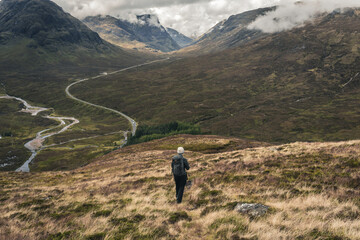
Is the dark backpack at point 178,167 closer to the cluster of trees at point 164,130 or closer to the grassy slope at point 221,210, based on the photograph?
the grassy slope at point 221,210

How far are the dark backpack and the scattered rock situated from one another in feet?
11.5

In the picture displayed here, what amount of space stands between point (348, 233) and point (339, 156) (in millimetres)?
14358

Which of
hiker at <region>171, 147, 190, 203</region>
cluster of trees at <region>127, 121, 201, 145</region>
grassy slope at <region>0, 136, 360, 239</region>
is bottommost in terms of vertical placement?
cluster of trees at <region>127, 121, 201, 145</region>

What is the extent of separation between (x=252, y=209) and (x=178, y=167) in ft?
14.7

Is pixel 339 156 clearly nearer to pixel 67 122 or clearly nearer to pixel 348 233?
pixel 348 233

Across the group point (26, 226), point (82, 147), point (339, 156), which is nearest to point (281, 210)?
point (26, 226)

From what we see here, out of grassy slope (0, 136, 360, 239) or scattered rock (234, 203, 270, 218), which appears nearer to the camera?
grassy slope (0, 136, 360, 239)

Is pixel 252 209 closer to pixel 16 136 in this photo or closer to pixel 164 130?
pixel 164 130

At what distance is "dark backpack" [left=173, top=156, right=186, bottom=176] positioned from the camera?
42.4 ft

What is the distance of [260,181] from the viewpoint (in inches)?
637

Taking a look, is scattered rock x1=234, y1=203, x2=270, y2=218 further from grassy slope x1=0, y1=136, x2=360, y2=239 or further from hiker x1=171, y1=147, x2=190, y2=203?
hiker x1=171, y1=147, x2=190, y2=203

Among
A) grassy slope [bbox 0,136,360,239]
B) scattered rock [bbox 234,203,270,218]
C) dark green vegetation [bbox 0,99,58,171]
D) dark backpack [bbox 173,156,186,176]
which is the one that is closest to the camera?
grassy slope [bbox 0,136,360,239]

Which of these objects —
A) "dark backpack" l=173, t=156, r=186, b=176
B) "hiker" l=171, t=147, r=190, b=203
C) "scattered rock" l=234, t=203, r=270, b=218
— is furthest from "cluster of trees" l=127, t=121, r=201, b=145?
"scattered rock" l=234, t=203, r=270, b=218

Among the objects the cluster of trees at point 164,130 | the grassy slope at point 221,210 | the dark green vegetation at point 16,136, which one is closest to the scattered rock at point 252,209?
the grassy slope at point 221,210
